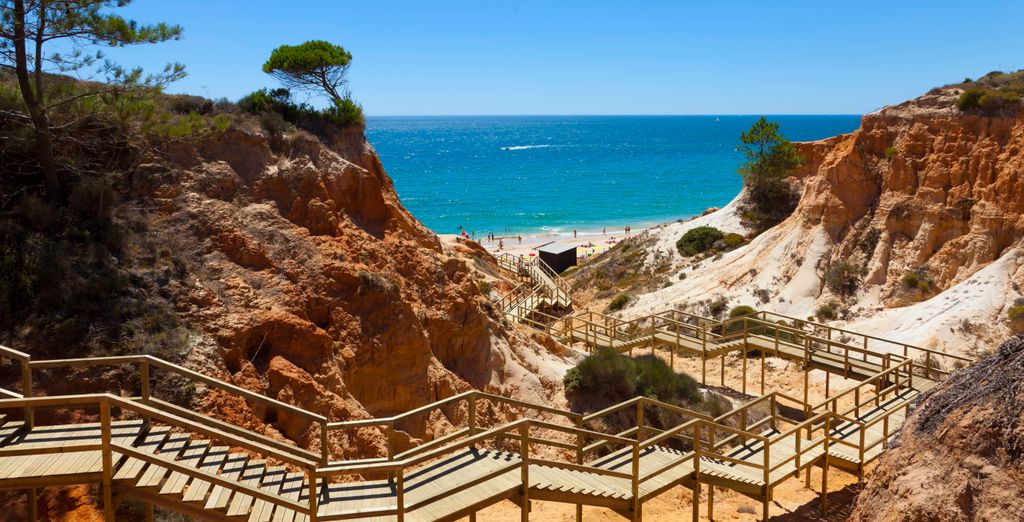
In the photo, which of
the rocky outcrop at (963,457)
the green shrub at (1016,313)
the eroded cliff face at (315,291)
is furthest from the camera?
the green shrub at (1016,313)

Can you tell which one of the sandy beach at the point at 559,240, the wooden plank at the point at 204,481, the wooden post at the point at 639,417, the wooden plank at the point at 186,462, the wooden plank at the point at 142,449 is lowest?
the sandy beach at the point at 559,240

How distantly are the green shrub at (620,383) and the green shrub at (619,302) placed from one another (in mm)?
16302

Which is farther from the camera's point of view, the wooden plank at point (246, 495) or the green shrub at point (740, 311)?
the green shrub at point (740, 311)

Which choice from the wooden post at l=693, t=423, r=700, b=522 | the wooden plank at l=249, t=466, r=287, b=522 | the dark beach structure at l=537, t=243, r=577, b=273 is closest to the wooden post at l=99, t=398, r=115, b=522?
the wooden plank at l=249, t=466, r=287, b=522

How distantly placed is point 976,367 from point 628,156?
177 metres

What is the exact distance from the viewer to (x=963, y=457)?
9.30 m

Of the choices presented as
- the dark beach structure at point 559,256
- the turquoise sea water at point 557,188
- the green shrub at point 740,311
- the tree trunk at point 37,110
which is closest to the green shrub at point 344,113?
the tree trunk at point 37,110

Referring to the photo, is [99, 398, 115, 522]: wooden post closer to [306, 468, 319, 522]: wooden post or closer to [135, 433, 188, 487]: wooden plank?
[135, 433, 188, 487]: wooden plank

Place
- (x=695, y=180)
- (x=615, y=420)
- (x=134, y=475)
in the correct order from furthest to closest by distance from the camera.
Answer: (x=695, y=180)
(x=615, y=420)
(x=134, y=475)

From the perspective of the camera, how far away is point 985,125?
2786 cm

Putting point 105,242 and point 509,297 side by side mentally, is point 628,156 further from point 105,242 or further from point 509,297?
point 105,242

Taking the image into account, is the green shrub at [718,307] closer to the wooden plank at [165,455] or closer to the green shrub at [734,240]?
the green shrub at [734,240]

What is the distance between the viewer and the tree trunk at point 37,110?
1291 cm

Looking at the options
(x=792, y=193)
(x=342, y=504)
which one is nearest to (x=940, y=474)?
(x=342, y=504)
